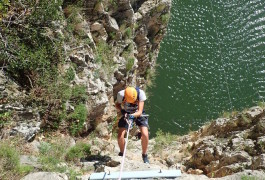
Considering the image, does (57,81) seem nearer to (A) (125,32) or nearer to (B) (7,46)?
(B) (7,46)

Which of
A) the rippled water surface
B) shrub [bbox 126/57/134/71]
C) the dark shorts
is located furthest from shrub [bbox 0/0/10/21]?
the rippled water surface

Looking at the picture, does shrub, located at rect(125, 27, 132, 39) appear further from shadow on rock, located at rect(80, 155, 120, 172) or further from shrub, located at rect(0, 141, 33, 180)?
shrub, located at rect(0, 141, 33, 180)

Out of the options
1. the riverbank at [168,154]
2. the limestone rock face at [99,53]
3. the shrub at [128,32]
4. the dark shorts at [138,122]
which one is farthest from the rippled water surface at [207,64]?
the dark shorts at [138,122]

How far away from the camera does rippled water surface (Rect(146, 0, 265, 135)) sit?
18500 mm

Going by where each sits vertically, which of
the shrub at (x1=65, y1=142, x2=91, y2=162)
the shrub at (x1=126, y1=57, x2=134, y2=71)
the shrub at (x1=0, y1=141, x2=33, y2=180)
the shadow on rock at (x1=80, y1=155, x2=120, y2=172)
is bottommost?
the shrub at (x1=0, y1=141, x2=33, y2=180)

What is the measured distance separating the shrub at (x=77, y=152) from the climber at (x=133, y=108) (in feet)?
3.28

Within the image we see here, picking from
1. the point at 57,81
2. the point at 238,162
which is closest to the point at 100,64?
the point at 57,81

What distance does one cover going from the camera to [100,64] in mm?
11492

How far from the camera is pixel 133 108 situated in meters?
7.83

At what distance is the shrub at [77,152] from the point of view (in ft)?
25.2

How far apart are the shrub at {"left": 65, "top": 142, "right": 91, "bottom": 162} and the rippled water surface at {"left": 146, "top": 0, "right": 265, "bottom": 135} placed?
31.0 feet

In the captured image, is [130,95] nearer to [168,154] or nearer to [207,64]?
[168,154]

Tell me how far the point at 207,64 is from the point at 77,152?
1377 cm

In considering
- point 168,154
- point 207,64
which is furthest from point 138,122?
point 207,64
